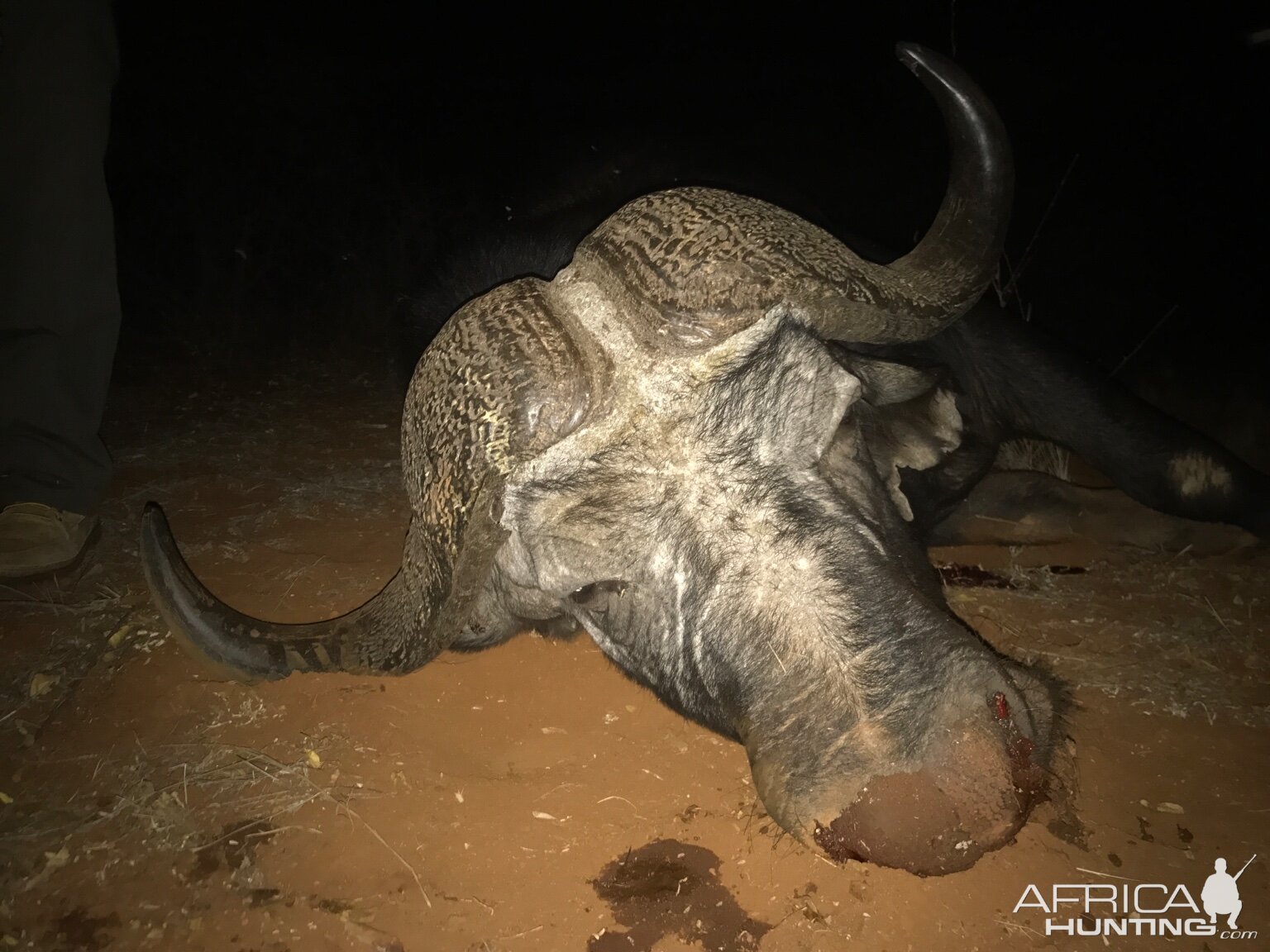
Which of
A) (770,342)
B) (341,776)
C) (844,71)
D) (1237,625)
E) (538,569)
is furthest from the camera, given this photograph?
(844,71)

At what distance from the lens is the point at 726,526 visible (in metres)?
2.53

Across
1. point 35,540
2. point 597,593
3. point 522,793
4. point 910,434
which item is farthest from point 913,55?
point 35,540

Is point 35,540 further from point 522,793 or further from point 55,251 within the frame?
point 522,793

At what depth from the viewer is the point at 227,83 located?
541 centimetres

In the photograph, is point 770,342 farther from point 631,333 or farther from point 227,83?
point 227,83

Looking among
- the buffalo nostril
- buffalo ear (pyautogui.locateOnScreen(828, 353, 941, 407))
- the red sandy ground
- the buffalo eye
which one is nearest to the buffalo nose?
the buffalo nostril

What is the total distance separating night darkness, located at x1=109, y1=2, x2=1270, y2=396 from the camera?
4.55m

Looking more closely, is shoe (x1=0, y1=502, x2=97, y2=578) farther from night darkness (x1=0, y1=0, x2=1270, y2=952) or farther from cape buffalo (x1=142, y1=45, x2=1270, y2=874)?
cape buffalo (x1=142, y1=45, x2=1270, y2=874)

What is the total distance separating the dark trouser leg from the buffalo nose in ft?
14.7

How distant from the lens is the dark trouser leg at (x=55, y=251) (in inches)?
163

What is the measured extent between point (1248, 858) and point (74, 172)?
5498 mm

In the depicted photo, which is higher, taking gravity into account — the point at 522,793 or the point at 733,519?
the point at 733,519

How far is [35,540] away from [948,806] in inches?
181

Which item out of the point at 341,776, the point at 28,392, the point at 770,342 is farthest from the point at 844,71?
the point at 28,392
